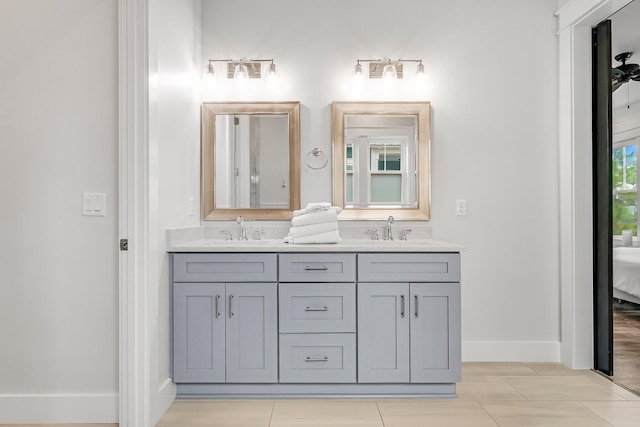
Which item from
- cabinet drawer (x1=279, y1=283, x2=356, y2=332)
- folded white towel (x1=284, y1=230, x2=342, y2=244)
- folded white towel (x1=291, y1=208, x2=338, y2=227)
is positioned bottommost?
cabinet drawer (x1=279, y1=283, x2=356, y2=332)

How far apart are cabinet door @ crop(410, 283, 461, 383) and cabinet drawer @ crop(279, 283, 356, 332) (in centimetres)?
36

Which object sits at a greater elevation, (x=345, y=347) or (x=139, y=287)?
(x=139, y=287)

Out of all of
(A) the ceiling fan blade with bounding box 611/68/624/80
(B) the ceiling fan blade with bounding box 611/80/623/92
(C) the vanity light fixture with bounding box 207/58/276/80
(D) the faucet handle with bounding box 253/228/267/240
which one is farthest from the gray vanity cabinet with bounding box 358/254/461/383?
(A) the ceiling fan blade with bounding box 611/68/624/80

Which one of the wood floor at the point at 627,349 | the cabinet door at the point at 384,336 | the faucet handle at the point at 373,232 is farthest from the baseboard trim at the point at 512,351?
the faucet handle at the point at 373,232

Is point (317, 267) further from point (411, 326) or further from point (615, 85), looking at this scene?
point (615, 85)

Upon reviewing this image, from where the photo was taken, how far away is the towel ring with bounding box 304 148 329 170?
10.1 ft

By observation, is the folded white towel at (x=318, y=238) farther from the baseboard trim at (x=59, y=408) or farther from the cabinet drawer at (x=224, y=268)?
the baseboard trim at (x=59, y=408)

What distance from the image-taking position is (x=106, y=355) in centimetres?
216

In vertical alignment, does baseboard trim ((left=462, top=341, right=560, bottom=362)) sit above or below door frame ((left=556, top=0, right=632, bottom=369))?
below

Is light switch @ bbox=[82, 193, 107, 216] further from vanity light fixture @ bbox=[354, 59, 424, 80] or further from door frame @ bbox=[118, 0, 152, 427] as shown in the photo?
vanity light fixture @ bbox=[354, 59, 424, 80]

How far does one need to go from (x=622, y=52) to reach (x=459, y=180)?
150 centimetres

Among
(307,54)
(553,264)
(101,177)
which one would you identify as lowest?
(553,264)

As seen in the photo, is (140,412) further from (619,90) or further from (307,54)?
(619,90)

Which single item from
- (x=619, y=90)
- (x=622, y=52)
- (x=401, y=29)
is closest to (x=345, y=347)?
(x=401, y=29)
